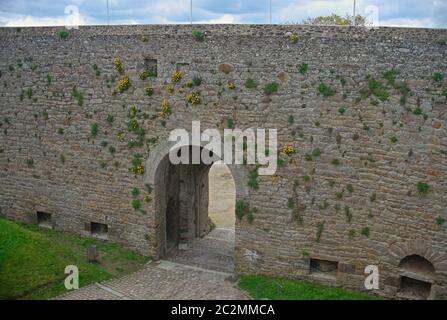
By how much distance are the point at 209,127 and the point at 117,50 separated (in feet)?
13.3

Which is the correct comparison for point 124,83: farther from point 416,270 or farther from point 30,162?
point 416,270

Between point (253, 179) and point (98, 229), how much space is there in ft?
21.3

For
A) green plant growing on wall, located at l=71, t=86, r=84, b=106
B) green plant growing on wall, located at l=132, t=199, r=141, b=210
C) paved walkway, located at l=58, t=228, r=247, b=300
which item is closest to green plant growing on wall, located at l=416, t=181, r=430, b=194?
paved walkway, located at l=58, t=228, r=247, b=300

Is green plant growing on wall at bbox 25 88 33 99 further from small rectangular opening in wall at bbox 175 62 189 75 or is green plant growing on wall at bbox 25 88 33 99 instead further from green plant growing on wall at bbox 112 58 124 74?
small rectangular opening in wall at bbox 175 62 189 75

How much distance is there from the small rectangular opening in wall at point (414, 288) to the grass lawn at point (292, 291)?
0.83m

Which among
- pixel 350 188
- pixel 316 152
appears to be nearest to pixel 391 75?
pixel 316 152

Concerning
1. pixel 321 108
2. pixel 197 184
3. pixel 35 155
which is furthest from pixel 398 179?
pixel 35 155

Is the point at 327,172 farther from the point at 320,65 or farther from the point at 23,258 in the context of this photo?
the point at 23,258

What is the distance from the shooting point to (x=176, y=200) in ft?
64.0

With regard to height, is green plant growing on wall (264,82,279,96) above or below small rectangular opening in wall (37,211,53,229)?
above

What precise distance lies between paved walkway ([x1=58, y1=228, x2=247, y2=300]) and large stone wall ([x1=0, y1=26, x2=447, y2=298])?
1022mm

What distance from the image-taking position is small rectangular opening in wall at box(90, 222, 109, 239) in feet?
59.0

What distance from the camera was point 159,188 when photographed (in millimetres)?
16859

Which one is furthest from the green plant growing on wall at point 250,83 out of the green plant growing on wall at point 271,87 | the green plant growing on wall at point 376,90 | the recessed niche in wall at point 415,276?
the recessed niche in wall at point 415,276
